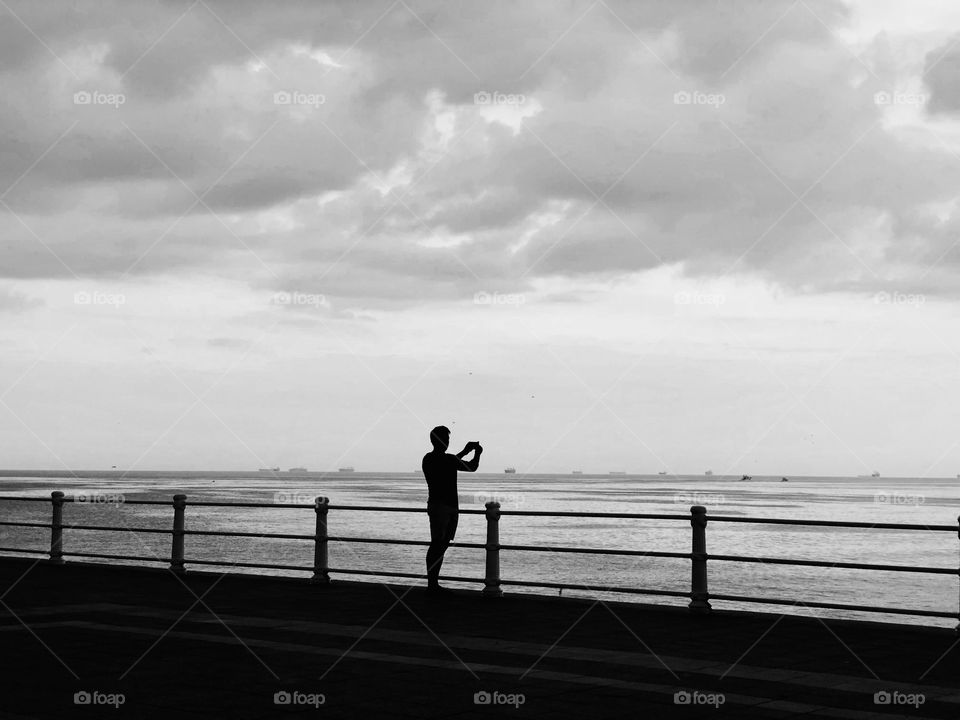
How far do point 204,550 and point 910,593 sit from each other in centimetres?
3360

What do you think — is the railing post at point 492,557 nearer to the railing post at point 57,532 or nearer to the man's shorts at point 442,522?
the man's shorts at point 442,522

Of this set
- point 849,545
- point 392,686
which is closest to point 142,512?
point 849,545

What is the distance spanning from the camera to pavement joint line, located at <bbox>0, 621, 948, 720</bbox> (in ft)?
25.9

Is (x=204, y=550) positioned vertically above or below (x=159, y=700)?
above

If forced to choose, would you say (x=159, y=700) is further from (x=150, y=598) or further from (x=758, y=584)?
(x=758, y=584)

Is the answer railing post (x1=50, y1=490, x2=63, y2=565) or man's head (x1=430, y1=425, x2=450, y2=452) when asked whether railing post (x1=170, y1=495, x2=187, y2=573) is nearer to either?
railing post (x1=50, y1=490, x2=63, y2=565)

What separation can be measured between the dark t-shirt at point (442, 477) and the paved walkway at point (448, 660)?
1.30 m

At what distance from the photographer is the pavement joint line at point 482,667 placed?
7.90m

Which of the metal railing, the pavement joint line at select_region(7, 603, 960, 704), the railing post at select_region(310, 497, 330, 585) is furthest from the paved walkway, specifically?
the railing post at select_region(310, 497, 330, 585)

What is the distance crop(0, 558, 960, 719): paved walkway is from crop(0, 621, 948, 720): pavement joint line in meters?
0.03

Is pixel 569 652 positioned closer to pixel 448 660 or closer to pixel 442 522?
pixel 448 660

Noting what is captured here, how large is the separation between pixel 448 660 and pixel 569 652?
1.19 metres

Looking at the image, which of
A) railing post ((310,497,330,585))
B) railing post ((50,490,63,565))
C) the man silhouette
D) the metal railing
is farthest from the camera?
railing post ((50,490,63,565))

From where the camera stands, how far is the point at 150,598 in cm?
1487
